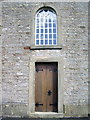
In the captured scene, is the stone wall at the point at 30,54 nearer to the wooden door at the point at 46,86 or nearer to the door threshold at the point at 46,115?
the door threshold at the point at 46,115

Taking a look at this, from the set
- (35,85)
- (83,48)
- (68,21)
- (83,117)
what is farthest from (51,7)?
(83,117)

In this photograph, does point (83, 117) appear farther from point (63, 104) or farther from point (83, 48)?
point (83, 48)

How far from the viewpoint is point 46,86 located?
727cm

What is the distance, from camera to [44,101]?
7.21 meters

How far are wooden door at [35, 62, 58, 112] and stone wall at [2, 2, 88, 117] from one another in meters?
0.44

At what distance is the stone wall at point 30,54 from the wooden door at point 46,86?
436 mm

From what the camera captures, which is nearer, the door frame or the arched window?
the door frame

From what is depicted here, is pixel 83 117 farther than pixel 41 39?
No

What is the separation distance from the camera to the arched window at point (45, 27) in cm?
745

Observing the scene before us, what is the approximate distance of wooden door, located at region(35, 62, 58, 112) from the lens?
23.6 ft

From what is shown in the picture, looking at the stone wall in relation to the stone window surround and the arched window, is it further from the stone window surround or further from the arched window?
the arched window

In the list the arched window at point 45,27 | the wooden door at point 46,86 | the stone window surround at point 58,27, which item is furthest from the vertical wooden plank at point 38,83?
the arched window at point 45,27

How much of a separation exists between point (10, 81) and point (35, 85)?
1.10 meters

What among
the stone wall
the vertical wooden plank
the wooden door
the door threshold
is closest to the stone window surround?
the stone wall
